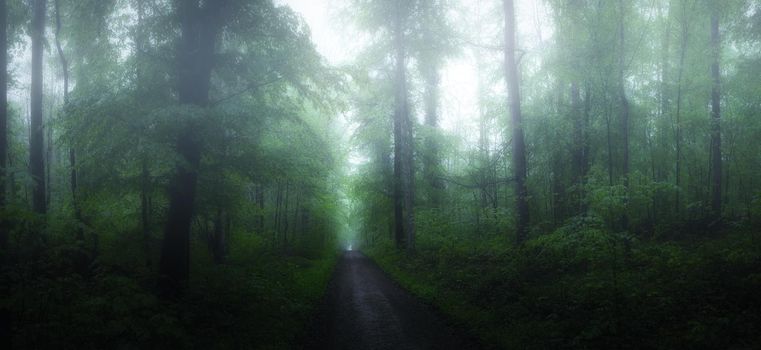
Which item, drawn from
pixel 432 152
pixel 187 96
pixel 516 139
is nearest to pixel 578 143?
pixel 516 139

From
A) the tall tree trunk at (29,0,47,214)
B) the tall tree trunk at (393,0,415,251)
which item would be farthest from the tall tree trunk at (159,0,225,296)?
the tall tree trunk at (393,0,415,251)

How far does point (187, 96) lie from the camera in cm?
855

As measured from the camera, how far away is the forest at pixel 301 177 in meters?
6.27

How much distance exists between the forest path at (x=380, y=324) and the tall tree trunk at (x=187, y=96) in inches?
139

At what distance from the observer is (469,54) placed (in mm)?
19031

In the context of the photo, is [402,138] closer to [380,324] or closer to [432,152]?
[432,152]

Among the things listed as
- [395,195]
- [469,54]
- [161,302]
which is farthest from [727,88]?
[161,302]

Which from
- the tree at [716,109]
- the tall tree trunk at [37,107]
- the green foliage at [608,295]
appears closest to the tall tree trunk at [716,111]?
the tree at [716,109]

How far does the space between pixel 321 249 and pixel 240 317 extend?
617 inches

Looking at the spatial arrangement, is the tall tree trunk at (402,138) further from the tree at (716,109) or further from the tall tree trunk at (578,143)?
the tree at (716,109)

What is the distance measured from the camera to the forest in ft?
20.6

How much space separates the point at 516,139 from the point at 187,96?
32.1ft

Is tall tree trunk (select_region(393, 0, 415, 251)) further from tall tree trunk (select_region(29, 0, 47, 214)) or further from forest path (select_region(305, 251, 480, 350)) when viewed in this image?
tall tree trunk (select_region(29, 0, 47, 214))

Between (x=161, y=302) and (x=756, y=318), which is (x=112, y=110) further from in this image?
(x=756, y=318)
